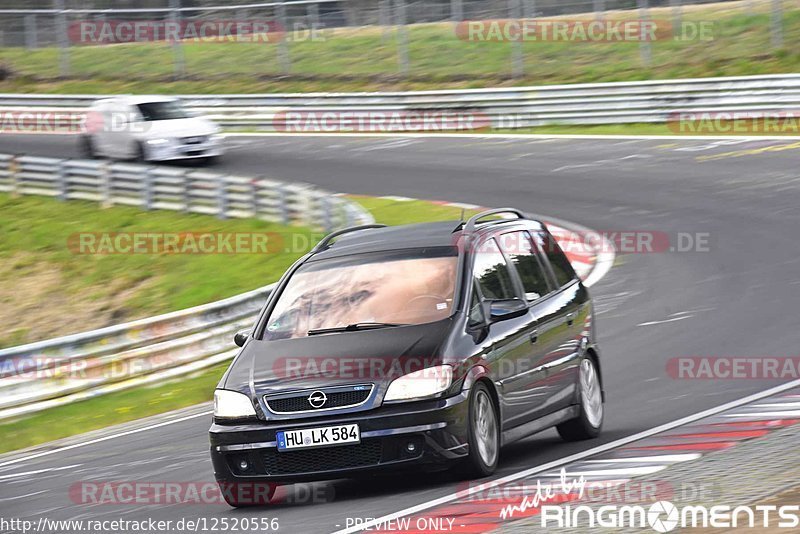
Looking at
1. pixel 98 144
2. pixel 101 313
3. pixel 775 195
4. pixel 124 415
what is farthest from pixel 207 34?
pixel 124 415

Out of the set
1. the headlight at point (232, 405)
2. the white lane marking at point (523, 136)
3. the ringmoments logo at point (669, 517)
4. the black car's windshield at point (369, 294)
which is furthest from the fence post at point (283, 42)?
the ringmoments logo at point (669, 517)

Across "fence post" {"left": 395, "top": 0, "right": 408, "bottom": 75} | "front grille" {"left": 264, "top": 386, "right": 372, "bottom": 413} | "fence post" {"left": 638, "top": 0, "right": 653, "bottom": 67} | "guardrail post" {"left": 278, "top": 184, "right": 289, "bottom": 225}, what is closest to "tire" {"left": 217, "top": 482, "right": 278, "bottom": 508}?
"front grille" {"left": 264, "top": 386, "right": 372, "bottom": 413}

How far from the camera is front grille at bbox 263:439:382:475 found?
8.20 m

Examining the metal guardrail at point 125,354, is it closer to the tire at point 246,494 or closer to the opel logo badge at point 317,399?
the tire at point 246,494

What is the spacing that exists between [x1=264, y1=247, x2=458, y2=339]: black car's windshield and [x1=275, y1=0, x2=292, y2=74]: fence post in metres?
27.8

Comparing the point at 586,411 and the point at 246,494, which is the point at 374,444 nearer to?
the point at 246,494

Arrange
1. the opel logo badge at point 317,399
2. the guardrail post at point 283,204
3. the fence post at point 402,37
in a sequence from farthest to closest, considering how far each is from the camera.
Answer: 1. the fence post at point 402,37
2. the guardrail post at point 283,204
3. the opel logo badge at point 317,399

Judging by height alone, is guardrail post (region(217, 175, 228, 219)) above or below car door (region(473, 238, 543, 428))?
below

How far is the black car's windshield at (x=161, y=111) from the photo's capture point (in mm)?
31661

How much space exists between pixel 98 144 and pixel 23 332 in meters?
10.1

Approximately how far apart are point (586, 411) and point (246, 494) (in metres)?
2.60

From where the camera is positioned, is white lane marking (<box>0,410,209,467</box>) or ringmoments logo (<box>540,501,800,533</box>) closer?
ringmoments logo (<box>540,501,800,533</box>)

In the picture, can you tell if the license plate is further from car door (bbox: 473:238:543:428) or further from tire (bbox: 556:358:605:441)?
tire (bbox: 556:358:605:441)

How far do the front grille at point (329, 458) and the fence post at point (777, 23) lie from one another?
24936 mm
